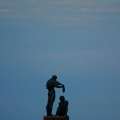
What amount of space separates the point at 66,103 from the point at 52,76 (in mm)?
1657

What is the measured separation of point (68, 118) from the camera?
158 feet

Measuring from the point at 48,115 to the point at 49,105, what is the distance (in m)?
0.70

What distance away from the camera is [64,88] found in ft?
157

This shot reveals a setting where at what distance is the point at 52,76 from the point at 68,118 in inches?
96.5

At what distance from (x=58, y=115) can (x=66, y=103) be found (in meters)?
0.93

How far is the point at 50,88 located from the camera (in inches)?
1911

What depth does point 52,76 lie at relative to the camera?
48.5 meters

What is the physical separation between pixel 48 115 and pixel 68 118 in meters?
1.16

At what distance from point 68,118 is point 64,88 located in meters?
1.66

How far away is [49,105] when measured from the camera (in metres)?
48.3

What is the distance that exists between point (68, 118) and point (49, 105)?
1.25 metres

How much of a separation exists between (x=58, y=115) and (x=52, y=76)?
2.19 metres
